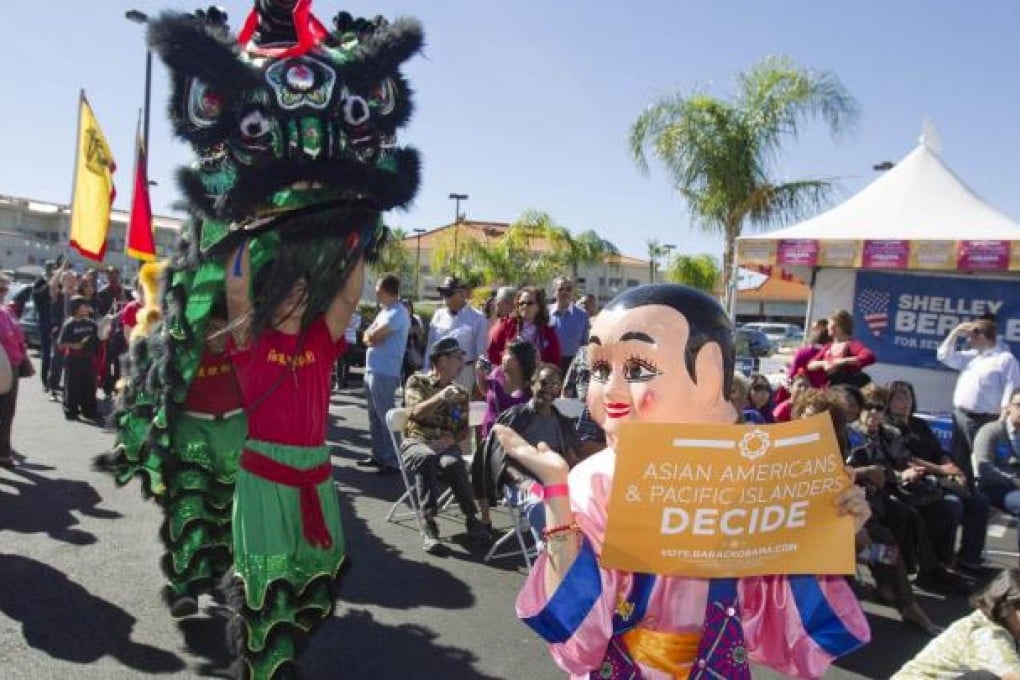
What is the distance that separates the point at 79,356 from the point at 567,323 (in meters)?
5.07

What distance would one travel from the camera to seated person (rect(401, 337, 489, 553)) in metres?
5.12

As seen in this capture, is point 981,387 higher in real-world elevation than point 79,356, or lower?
higher

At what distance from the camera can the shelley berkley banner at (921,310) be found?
8734mm

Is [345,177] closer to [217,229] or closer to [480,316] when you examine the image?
[217,229]

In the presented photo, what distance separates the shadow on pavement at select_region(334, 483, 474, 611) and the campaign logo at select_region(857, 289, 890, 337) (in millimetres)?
6865

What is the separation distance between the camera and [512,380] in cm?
531

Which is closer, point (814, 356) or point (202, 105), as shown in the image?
point (202, 105)

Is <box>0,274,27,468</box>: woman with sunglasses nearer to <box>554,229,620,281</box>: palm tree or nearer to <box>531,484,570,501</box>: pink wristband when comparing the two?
<box>531,484,570,501</box>: pink wristband

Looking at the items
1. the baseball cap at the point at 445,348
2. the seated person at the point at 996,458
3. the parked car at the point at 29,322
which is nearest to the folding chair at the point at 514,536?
the baseball cap at the point at 445,348

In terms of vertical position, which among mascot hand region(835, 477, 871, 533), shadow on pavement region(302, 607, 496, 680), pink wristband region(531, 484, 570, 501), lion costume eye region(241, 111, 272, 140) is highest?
lion costume eye region(241, 111, 272, 140)

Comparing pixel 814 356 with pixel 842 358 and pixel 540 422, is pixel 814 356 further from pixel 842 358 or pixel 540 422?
pixel 540 422

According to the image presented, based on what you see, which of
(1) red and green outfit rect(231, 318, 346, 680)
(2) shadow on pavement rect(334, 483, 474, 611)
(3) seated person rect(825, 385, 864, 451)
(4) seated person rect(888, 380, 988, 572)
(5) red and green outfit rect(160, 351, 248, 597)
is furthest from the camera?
(4) seated person rect(888, 380, 988, 572)

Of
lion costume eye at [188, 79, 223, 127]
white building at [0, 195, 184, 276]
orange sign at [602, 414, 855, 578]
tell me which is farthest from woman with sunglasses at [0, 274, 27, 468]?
white building at [0, 195, 184, 276]

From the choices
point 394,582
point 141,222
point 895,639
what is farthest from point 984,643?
point 141,222
